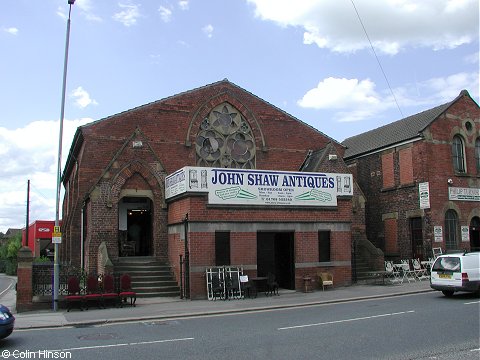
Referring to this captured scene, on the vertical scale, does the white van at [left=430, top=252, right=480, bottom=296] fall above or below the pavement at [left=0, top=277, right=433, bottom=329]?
above

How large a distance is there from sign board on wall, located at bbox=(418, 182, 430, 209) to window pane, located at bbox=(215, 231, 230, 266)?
12.4 meters

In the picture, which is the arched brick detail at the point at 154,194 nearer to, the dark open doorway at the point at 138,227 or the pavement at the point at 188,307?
the pavement at the point at 188,307

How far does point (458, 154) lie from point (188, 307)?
19.5m

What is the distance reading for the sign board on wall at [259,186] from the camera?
2006 centimetres

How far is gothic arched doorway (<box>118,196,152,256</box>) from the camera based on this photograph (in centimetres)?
2502

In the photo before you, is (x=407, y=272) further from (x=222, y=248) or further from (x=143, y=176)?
(x=143, y=176)

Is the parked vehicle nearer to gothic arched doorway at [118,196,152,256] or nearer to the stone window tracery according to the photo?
gothic arched doorway at [118,196,152,256]

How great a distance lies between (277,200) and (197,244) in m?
3.93

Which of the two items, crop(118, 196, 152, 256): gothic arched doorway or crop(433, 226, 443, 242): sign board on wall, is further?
crop(433, 226, 443, 242): sign board on wall

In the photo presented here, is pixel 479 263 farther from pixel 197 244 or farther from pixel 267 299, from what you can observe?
pixel 197 244

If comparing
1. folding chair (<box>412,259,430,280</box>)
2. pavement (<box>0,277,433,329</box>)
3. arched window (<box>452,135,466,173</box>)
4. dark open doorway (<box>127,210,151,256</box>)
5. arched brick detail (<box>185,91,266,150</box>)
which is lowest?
pavement (<box>0,277,433,329</box>)

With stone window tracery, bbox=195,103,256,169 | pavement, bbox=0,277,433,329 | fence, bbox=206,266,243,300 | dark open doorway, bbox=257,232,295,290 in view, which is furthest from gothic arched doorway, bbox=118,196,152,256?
pavement, bbox=0,277,433,329

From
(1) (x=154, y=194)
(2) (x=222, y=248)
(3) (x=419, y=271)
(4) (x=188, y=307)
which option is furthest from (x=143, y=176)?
(3) (x=419, y=271)

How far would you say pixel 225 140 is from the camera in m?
26.9
